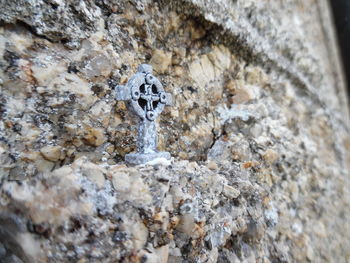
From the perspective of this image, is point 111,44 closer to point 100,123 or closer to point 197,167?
point 100,123

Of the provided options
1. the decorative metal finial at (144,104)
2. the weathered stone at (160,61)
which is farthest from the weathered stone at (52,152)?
the weathered stone at (160,61)

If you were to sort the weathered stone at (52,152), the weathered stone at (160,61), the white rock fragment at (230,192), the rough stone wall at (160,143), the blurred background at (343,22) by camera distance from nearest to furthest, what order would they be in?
the rough stone wall at (160,143)
the weathered stone at (52,152)
the white rock fragment at (230,192)
the weathered stone at (160,61)
the blurred background at (343,22)

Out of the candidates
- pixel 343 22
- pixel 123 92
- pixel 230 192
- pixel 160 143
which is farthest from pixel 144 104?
pixel 343 22

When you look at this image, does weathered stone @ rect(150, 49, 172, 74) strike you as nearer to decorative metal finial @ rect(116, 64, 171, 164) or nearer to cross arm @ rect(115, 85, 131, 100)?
decorative metal finial @ rect(116, 64, 171, 164)

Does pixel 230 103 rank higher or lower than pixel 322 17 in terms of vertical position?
lower

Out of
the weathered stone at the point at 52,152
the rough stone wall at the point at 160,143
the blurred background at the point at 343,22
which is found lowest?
the weathered stone at the point at 52,152

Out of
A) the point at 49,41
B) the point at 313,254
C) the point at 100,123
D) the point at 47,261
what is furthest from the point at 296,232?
the point at 49,41

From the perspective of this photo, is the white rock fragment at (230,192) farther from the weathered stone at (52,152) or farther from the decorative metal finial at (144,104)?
Result: the weathered stone at (52,152)

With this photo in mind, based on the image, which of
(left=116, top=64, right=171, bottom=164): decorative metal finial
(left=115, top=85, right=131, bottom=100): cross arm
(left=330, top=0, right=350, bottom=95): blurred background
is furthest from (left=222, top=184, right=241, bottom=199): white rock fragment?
(left=330, top=0, right=350, bottom=95): blurred background
